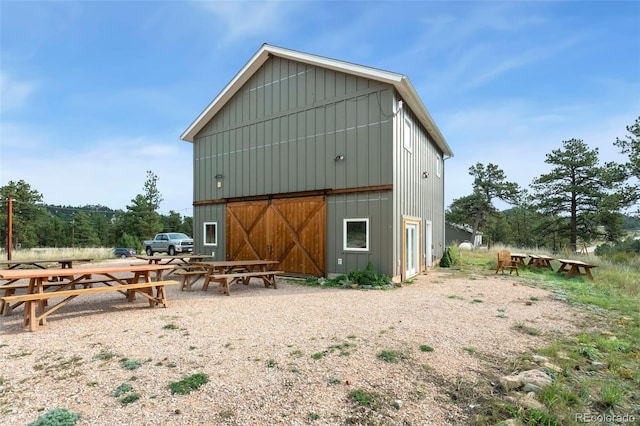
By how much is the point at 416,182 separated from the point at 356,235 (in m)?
3.87

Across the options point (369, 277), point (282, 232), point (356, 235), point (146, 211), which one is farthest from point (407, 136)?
point (146, 211)

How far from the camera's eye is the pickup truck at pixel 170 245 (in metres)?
24.0

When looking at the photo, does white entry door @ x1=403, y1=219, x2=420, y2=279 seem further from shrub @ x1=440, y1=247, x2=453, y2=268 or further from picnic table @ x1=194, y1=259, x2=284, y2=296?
picnic table @ x1=194, y1=259, x2=284, y2=296

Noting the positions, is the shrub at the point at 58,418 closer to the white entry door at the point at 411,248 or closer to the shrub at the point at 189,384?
the shrub at the point at 189,384

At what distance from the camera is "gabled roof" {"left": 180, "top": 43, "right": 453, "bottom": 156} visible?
9891 mm

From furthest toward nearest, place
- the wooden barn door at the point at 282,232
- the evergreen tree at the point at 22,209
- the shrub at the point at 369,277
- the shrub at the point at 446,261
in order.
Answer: the evergreen tree at the point at 22,209, the shrub at the point at 446,261, the wooden barn door at the point at 282,232, the shrub at the point at 369,277

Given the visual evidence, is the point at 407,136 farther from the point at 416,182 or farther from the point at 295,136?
the point at 295,136

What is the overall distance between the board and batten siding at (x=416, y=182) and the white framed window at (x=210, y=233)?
8238 mm

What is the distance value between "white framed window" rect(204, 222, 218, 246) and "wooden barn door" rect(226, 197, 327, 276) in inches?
36.7

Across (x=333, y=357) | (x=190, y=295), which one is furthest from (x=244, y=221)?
(x=333, y=357)

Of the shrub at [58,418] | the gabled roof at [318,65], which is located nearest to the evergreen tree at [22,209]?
the gabled roof at [318,65]

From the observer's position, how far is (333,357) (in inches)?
158

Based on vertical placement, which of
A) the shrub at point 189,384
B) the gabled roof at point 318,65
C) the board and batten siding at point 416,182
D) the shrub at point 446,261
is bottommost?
the shrub at point 446,261

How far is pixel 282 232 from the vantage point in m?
12.1
